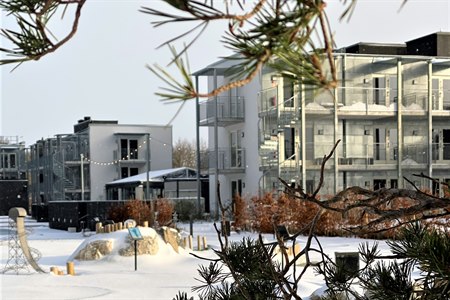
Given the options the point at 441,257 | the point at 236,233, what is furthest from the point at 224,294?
the point at 236,233

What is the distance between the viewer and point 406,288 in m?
2.25

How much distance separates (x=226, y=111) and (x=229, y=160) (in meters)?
2.27

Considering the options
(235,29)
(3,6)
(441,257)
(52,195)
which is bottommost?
(52,195)

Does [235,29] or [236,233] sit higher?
[235,29]

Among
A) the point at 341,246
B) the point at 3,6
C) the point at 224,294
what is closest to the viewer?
the point at 3,6

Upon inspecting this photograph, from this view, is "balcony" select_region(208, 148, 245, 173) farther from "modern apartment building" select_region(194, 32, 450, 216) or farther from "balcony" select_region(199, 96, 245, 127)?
"balcony" select_region(199, 96, 245, 127)

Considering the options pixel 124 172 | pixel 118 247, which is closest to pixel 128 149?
pixel 124 172

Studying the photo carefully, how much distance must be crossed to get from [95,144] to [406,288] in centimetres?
4559

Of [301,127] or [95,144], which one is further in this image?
[95,144]

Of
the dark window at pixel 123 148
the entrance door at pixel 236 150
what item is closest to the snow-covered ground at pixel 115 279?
the entrance door at pixel 236 150

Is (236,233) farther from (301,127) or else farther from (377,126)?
(377,126)

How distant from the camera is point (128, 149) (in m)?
46.9

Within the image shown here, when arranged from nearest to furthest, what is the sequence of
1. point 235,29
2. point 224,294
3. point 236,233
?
→ 1. point 235,29
2. point 224,294
3. point 236,233

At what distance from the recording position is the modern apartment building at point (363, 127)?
91.2 ft
